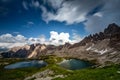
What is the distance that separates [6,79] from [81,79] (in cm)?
5722

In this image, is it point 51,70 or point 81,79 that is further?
point 51,70

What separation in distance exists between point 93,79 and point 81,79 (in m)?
3.15

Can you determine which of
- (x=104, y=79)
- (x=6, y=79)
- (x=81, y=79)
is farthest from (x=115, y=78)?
(x=6, y=79)

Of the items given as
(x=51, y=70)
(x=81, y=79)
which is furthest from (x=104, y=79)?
(x=51, y=70)

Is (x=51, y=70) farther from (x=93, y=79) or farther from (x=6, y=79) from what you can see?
(x=93, y=79)

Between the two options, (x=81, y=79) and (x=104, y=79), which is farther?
(x=81, y=79)

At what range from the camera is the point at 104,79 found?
1203 inches

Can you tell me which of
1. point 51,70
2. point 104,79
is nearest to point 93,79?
point 104,79

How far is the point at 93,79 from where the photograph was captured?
32344 mm

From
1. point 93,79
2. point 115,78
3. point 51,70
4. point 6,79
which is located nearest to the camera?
point 115,78

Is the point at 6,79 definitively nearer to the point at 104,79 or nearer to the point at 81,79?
the point at 81,79

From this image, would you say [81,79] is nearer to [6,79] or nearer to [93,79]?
[93,79]

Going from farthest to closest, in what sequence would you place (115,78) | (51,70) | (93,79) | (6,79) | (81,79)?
1. (6,79)
2. (51,70)
3. (81,79)
4. (93,79)
5. (115,78)

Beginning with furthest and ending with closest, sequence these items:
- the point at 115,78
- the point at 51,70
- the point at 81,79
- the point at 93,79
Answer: the point at 51,70 → the point at 81,79 → the point at 93,79 → the point at 115,78
